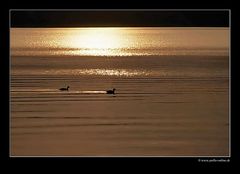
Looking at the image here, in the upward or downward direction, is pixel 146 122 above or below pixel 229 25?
below

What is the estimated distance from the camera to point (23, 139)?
3.81 metres

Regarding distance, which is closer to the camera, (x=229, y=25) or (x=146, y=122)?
(x=229, y=25)

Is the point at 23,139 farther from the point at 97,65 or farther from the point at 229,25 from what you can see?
the point at 97,65

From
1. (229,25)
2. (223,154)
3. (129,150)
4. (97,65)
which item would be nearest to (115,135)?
(129,150)

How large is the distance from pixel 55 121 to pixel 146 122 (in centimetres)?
56

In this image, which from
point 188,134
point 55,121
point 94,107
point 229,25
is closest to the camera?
point 229,25

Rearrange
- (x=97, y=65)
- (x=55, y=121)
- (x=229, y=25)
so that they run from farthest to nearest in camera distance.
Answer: (x=97, y=65), (x=55, y=121), (x=229, y=25)

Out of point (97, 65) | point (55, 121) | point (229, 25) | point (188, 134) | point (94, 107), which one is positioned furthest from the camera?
point (97, 65)

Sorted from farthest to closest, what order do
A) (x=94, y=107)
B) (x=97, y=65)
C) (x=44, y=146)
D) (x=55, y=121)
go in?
(x=97, y=65), (x=94, y=107), (x=55, y=121), (x=44, y=146)
